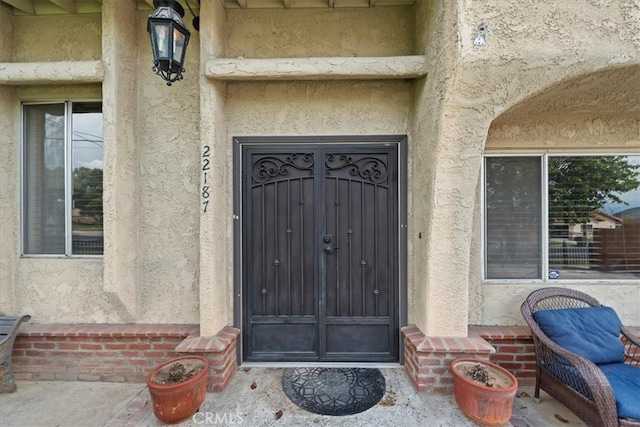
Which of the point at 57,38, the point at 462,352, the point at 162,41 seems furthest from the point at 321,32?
the point at 462,352

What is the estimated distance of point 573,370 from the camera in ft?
8.94

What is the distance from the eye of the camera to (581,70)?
2.70 metres

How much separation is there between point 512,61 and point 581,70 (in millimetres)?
670

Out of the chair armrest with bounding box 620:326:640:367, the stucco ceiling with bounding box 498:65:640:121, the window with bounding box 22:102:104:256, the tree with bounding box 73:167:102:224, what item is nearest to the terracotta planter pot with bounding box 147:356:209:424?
the window with bounding box 22:102:104:256

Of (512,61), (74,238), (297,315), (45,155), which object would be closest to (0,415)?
(74,238)

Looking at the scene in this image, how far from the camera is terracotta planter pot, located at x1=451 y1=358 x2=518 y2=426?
8.49ft

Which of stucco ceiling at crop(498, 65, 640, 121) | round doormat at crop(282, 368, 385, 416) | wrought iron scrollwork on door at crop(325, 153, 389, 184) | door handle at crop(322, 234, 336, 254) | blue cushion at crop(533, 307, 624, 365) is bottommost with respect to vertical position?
round doormat at crop(282, 368, 385, 416)

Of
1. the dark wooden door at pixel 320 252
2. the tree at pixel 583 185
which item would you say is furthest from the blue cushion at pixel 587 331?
the dark wooden door at pixel 320 252

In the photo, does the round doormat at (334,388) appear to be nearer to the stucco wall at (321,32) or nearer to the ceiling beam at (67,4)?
the stucco wall at (321,32)

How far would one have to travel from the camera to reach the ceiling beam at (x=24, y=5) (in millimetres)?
3461

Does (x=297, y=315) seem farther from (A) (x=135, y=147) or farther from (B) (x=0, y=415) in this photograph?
(B) (x=0, y=415)

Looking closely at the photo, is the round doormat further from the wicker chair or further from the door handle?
the wicker chair

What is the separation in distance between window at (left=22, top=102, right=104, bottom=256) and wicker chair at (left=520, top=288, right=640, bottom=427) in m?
5.48

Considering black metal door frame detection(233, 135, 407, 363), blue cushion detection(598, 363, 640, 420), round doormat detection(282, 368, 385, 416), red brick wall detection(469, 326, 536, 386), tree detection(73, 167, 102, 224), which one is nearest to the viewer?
blue cushion detection(598, 363, 640, 420)
